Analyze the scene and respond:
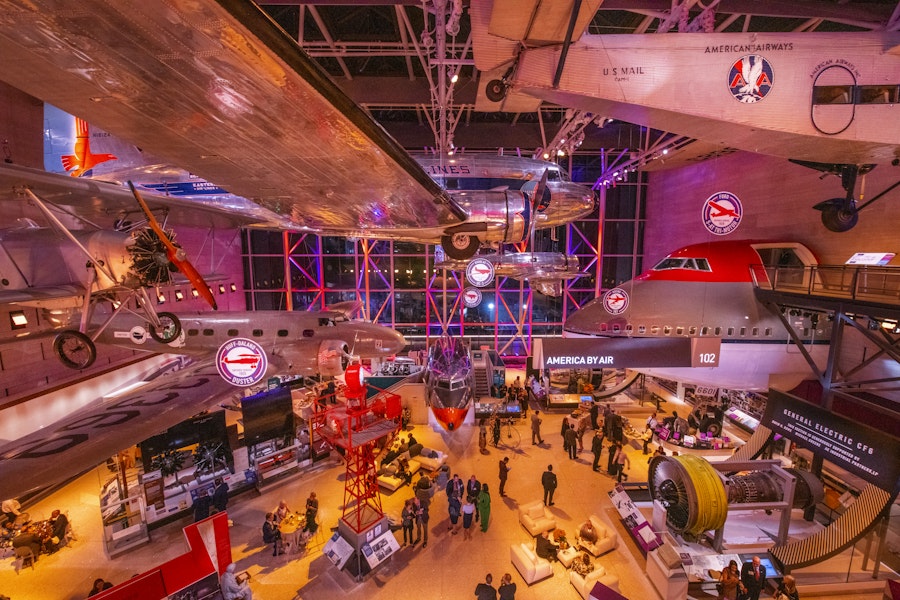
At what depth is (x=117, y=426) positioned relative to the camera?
7621mm

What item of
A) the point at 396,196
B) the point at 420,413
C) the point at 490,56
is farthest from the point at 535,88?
the point at 420,413

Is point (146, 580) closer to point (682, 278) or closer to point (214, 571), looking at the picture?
point (214, 571)

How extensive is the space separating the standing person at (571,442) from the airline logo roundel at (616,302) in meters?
4.28

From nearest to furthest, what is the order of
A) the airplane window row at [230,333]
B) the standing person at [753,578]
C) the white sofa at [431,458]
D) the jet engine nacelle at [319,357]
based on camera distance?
the standing person at [753,578] → the jet engine nacelle at [319,357] → the airplane window row at [230,333] → the white sofa at [431,458]

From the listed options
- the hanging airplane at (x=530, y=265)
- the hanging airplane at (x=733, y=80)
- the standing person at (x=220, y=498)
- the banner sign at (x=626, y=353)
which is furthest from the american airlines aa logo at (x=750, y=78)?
the standing person at (x=220, y=498)

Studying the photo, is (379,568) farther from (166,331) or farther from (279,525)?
(166,331)

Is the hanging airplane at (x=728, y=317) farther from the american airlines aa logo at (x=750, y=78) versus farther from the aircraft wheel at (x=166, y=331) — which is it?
the aircraft wheel at (x=166, y=331)

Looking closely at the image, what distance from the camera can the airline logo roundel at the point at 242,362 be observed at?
806 centimetres

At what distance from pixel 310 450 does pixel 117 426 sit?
18.5 ft

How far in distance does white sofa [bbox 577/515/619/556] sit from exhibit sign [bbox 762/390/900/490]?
488 centimetres

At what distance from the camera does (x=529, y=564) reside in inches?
302

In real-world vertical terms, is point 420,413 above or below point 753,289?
below

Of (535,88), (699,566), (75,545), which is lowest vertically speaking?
(75,545)

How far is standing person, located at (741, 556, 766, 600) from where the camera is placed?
6.69 metres
